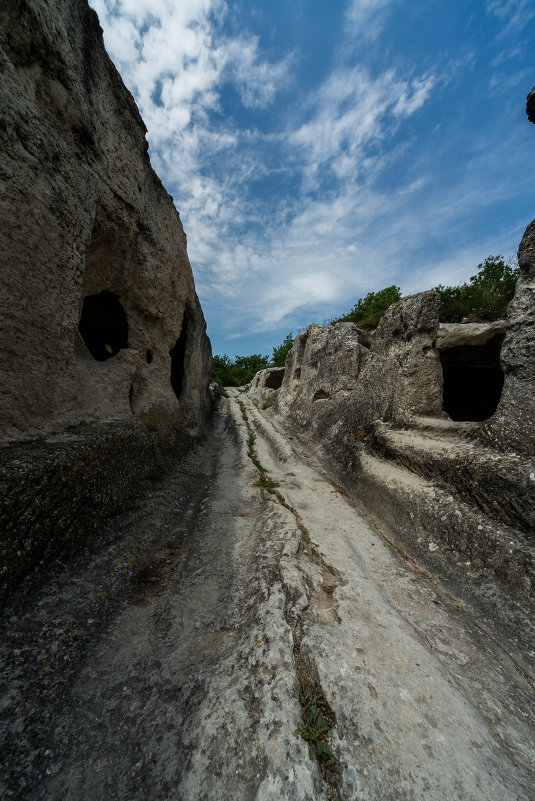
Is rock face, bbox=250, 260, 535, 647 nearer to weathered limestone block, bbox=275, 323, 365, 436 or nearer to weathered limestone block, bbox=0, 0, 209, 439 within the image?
weathered limestone block, bbox=275, 323, 365, 436

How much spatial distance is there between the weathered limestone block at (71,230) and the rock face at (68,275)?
0.06ft

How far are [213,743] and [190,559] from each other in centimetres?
201

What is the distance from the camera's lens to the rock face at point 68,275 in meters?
2.79

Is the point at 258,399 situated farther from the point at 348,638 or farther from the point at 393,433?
the point at 348,638

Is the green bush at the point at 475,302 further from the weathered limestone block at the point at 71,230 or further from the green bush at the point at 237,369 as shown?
the green bush at the point at 237,369

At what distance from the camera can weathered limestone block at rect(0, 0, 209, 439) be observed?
2.91 m

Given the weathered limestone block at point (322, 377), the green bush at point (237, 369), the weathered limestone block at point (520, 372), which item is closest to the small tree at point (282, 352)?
the green bush at point (237, 369)

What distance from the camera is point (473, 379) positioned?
28.6ft

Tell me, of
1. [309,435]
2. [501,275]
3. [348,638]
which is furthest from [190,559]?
[501,275]

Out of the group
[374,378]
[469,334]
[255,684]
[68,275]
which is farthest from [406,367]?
[68,275]

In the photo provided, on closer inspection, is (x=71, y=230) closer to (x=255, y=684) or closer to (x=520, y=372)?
(x=255, y=684)

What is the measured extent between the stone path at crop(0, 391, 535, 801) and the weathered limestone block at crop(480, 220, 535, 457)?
194 centimetres

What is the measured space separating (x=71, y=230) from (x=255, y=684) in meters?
4.70

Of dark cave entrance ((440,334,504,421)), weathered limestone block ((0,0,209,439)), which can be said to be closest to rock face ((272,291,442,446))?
dark cave entrance ((440,334,504,421))
